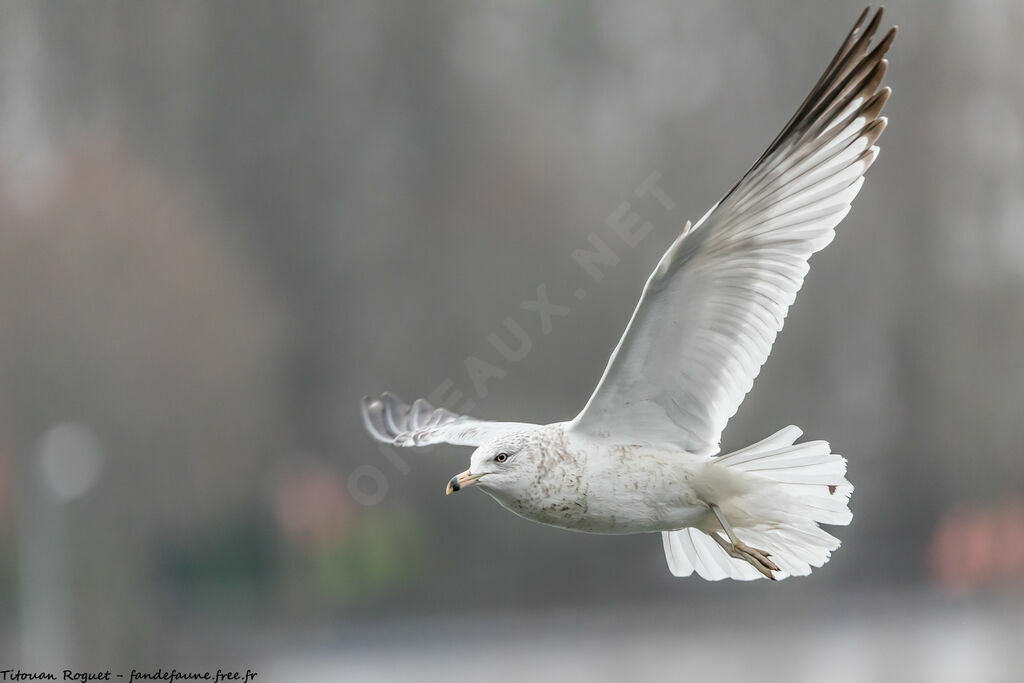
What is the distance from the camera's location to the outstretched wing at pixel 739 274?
2.49m

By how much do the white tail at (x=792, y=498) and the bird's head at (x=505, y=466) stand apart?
417 mm

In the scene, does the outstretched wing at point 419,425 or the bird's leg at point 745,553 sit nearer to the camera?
the bird's leg at point 745,553

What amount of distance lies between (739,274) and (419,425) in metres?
1.35

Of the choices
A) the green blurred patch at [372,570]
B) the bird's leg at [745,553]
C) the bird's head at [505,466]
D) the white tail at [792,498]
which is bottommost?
the bird's leg at [745,553]

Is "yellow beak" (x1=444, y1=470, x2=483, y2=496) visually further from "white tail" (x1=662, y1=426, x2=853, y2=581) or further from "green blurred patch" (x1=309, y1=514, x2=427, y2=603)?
"green blurred patch" (x1=309, y1=514, x2=427, y2=603)

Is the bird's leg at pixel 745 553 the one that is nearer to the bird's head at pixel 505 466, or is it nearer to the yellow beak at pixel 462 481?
the bird's head at pixel 505 466

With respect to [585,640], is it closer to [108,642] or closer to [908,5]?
[108,642]

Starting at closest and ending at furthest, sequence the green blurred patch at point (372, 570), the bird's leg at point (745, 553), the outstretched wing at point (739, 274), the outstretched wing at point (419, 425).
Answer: the outstretched wing at point (739, 274) < the bird's leg at point (745, 553) < the outstretched wing at point (419, 425) < the green blurred patch at point (372, 570)

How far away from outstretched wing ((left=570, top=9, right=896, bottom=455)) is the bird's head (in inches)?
6.1

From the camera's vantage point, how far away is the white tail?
2.74 meters

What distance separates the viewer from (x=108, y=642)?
11078 millimetres

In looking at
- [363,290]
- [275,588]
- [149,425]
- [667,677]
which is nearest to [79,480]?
[149,425]

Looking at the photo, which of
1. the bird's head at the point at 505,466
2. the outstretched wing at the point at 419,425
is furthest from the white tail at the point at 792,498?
the outstretched wing at the point at 419,425

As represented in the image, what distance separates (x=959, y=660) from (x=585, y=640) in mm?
3842
